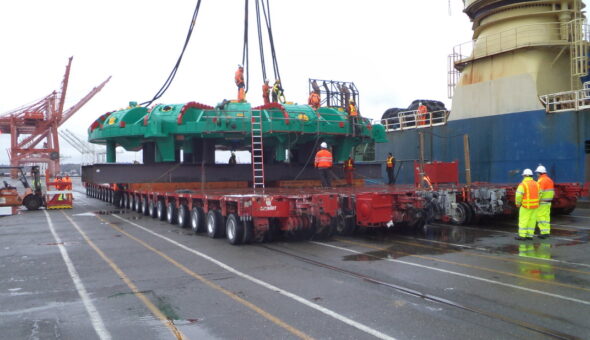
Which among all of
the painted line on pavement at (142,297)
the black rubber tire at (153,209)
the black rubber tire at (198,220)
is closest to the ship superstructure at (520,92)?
the black rubber tire at (198,220)

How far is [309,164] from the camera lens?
18.8 metres

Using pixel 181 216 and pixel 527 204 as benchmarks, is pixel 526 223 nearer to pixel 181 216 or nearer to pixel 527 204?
pixel 527 204

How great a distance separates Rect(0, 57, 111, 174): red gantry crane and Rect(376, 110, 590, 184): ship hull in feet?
186

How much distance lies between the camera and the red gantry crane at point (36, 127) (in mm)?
64875

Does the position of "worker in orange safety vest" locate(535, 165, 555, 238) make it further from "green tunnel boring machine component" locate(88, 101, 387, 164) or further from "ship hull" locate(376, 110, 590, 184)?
"green tunnel boring machine component" locate(88, 101, 387, 164)

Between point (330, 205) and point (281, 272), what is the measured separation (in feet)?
9.97

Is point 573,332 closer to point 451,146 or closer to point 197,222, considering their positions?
point 197,222

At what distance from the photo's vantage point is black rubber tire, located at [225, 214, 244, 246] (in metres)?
10.9

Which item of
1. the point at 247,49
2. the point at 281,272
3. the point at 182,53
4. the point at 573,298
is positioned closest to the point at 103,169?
the point at 182,53

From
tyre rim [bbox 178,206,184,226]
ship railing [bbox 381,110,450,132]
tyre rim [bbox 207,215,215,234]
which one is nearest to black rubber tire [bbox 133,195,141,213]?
tyre rim [bbox 178,206,184,226]

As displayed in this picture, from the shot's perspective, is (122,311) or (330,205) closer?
(122,311)

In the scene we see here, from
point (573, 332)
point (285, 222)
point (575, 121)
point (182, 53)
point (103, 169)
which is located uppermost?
point (182, 53)

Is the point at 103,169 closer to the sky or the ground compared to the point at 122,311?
closer to the sky

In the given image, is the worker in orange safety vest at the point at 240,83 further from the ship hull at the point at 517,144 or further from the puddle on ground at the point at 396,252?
the puddle on ground at the point at 396,252
